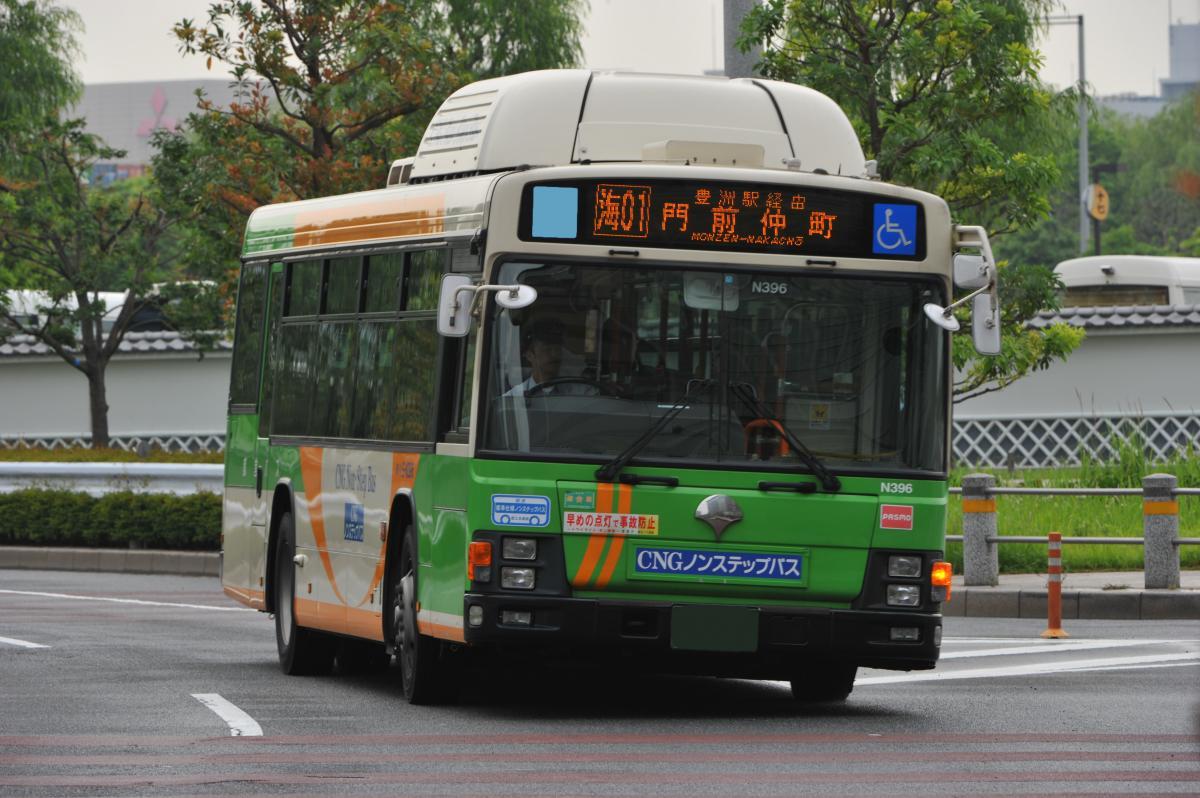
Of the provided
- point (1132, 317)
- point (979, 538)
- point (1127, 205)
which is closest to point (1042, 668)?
point (979, 538)

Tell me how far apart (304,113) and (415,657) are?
18.2 metres

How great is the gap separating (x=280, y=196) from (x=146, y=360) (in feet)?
34.0

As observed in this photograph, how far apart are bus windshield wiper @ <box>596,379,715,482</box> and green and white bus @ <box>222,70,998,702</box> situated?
1 cm

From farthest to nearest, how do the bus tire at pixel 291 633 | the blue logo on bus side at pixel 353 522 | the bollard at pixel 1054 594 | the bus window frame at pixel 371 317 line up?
the bollard at pixel 1054 594, the bus tire at pixel 291 633, the blue logo on bus side at pixel 353 522, the bus window frame at pixel 371 317

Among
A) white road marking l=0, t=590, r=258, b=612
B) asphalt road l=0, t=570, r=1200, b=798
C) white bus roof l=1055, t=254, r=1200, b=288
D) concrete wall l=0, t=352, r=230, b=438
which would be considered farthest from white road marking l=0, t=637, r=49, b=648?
white bus roof l=1055, t=254, r=1200, b=288

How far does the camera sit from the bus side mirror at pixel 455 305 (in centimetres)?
1170

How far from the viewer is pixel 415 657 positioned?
12.5 meters

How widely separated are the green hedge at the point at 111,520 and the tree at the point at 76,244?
6448 millimetres

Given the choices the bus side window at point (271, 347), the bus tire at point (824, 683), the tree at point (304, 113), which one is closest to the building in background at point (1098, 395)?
the tree at point (304, 113)

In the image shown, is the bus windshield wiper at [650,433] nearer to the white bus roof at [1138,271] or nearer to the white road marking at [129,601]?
the white road marking at [129,601]

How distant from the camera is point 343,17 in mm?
30734

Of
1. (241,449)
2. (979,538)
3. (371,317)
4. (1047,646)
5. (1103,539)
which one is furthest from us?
(979,538)

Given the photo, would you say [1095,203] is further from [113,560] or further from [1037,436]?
[113,560]

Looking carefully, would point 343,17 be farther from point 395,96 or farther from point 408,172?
point 408,172
